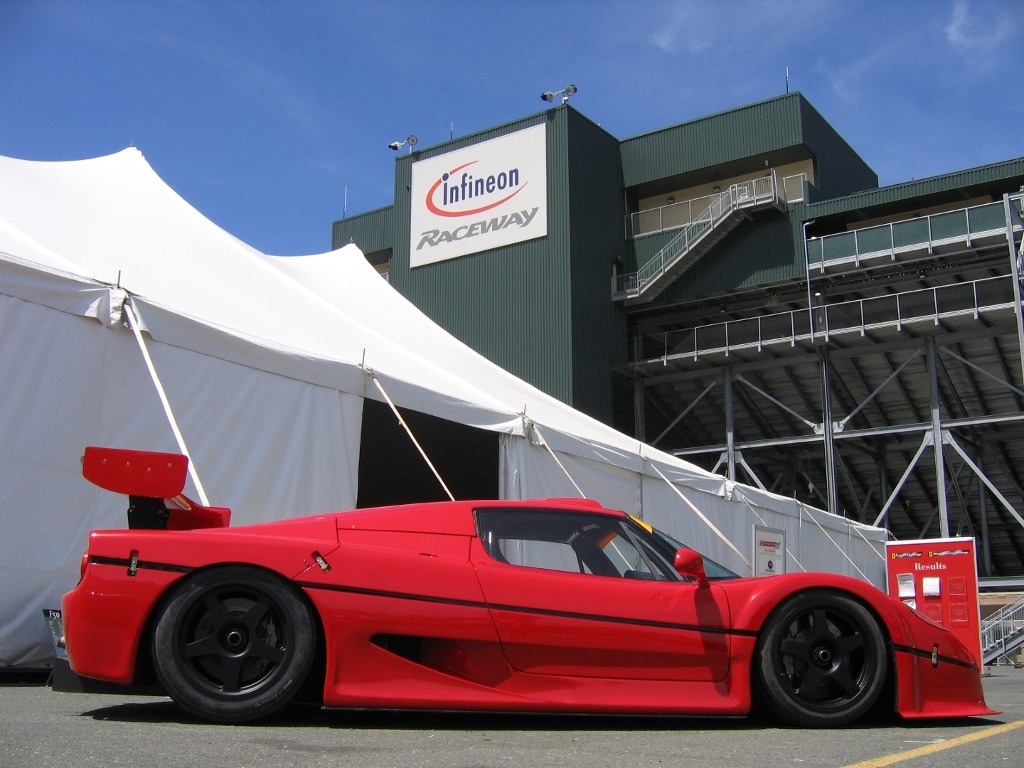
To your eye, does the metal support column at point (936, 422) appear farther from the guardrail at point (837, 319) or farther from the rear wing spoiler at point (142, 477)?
the rear wing spoiler at point (142, 477)

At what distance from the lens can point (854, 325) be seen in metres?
26.2

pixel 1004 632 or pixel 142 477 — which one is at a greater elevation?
pixel 142 477

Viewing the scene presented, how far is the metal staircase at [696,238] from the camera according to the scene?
27.8 metres

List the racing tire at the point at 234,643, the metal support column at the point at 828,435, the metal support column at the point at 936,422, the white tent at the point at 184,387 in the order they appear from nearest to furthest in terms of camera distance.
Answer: the racing tire at the point at 234,643 → the white tent at the point at 184,387 → the metal support column at the point at 936,422 → the metal support column at the point at 828,435

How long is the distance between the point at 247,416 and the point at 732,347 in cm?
2191

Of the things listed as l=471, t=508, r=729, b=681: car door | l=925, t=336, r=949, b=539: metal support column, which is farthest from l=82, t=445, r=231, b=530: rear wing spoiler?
l=925, t=336, r=949, b=539: metal support column

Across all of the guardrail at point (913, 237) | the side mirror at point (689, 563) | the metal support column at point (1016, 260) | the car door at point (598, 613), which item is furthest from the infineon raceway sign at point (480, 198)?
the side mirror at point (689, 563)

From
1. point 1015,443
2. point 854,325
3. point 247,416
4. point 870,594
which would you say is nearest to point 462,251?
point 854,325

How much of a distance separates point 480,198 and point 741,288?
7.92 m

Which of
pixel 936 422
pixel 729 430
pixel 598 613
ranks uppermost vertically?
pixel 729 430

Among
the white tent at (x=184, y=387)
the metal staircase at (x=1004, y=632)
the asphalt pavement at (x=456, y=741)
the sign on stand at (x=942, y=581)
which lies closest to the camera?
the asphalt pavement at (x=456, y=741)

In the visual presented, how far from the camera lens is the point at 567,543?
4625 millimetres

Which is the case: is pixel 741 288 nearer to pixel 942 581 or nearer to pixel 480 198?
pixel 480 198

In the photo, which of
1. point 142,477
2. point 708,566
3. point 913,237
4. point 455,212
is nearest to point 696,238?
point 913,237
